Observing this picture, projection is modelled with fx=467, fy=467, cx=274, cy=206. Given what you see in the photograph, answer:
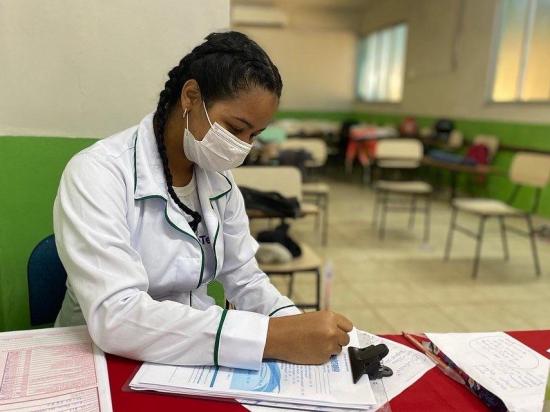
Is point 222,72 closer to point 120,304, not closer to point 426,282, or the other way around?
point 120,304

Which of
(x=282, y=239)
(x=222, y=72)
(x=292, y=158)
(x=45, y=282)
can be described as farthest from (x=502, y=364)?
(x=292, y=158)

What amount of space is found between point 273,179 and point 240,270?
158cm

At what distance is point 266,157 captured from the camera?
412cm

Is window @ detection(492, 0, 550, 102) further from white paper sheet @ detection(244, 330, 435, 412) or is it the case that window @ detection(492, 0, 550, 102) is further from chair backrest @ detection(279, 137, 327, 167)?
white paper sheet @ detection(244, 330, 435, 412)

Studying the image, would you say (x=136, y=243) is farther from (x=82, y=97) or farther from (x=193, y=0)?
(x=193, y=0)

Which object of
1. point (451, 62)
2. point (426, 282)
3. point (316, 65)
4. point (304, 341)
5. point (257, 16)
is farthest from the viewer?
point (316, 65)

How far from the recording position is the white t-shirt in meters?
1.08

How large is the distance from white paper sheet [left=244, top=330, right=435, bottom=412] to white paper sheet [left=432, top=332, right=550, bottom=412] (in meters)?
0.06

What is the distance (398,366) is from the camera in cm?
87

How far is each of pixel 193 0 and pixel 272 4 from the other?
826 centimetres

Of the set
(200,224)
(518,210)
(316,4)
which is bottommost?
(518,210)

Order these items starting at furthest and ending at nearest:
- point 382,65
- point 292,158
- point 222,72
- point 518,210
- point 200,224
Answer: point 382,65 < point 292,158 < point 518,210 < point 200,224 < point 222,72

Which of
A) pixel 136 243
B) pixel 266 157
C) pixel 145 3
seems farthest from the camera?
pixel 266 157

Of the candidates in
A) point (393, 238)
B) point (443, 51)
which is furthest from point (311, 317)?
point (443, 51)
